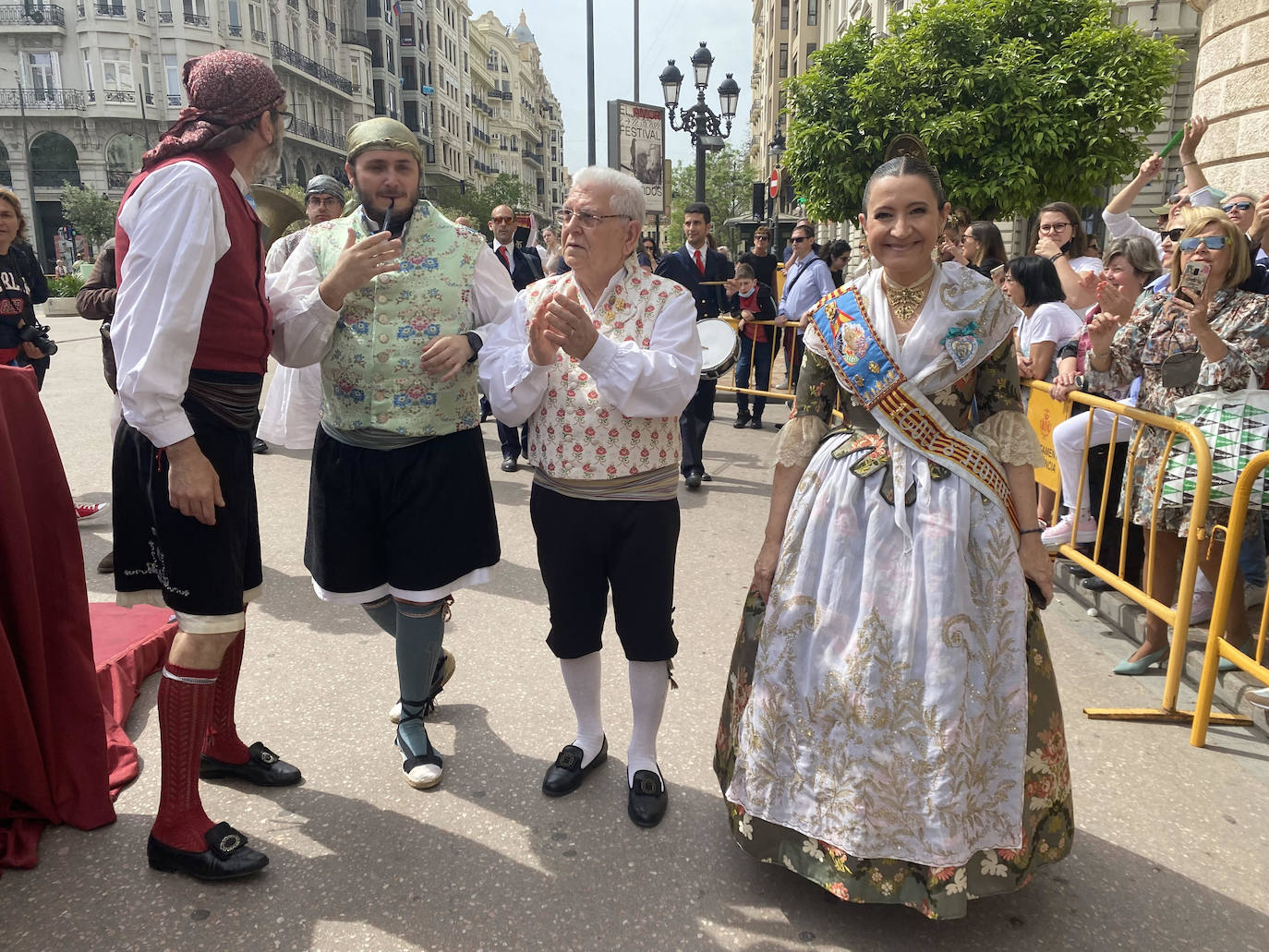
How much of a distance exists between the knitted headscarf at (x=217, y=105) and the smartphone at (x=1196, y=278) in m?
3.56

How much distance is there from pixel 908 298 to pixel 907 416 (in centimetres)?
34

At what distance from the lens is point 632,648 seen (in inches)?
116

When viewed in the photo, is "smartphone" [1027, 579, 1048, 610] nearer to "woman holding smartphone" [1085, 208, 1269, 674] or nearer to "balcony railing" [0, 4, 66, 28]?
"woman holding smartphone" [1085, 208, 1269, 674]

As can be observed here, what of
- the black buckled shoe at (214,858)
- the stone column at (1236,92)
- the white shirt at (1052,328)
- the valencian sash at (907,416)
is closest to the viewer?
the valencian sash at (907,416)

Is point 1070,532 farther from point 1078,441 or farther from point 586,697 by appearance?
point 586,697

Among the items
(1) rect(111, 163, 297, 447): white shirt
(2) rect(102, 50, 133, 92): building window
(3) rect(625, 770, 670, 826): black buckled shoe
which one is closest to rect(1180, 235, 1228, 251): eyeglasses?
(3) rect(625, 770, 670, 826): black buckled shoe

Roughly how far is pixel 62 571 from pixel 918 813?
255 cm

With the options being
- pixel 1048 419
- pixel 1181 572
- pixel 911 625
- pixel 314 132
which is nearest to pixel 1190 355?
pixel 1181 572

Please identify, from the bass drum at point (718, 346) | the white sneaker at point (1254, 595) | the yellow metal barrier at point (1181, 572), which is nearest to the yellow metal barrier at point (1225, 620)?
the yellow metal barrier at point (1181, 572)

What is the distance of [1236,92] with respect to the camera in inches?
389

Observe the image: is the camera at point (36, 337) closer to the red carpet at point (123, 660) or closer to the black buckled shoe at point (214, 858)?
the red carpet at point (123, 660)

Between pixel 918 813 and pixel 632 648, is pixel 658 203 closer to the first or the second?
pixel 632 648

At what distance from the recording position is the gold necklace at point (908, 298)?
247cm

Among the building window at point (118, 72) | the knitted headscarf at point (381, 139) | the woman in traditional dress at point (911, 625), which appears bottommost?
the woman in traditional dress at point (911, 625)
